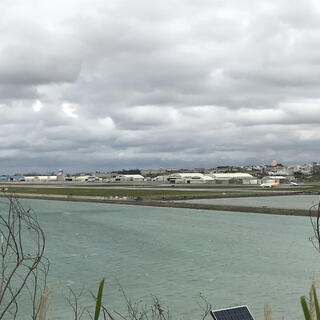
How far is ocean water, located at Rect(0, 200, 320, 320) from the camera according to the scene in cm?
2312

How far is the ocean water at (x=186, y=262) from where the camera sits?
75.9 ft

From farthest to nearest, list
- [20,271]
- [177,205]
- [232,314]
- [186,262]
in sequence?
1. [177,205]
2. [186,262]
3. [20,271]
4. [232,314]

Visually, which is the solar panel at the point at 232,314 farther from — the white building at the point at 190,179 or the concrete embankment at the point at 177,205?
the white building at the point at 190,179

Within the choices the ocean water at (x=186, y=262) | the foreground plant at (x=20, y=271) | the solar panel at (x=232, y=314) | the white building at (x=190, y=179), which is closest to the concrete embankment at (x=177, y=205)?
the ocean water at (x=186, y=262)

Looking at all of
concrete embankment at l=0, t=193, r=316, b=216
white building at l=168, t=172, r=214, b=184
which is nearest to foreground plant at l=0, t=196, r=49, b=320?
concrete embankment at l=0, t=193, r=316, b=216

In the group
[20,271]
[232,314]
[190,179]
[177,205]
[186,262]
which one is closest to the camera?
[232,314]

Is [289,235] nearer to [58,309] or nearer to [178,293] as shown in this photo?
[178,293]

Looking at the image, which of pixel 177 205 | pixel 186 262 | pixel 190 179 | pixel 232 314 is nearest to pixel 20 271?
pixel 186 262

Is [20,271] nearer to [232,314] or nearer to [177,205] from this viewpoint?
[232,314]

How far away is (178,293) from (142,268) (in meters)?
6.56

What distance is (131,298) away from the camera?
23.0 meters

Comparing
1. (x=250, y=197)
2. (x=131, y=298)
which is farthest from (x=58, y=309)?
(x=250, y=197)

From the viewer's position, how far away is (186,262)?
3219cm

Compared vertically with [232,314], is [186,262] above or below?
below
